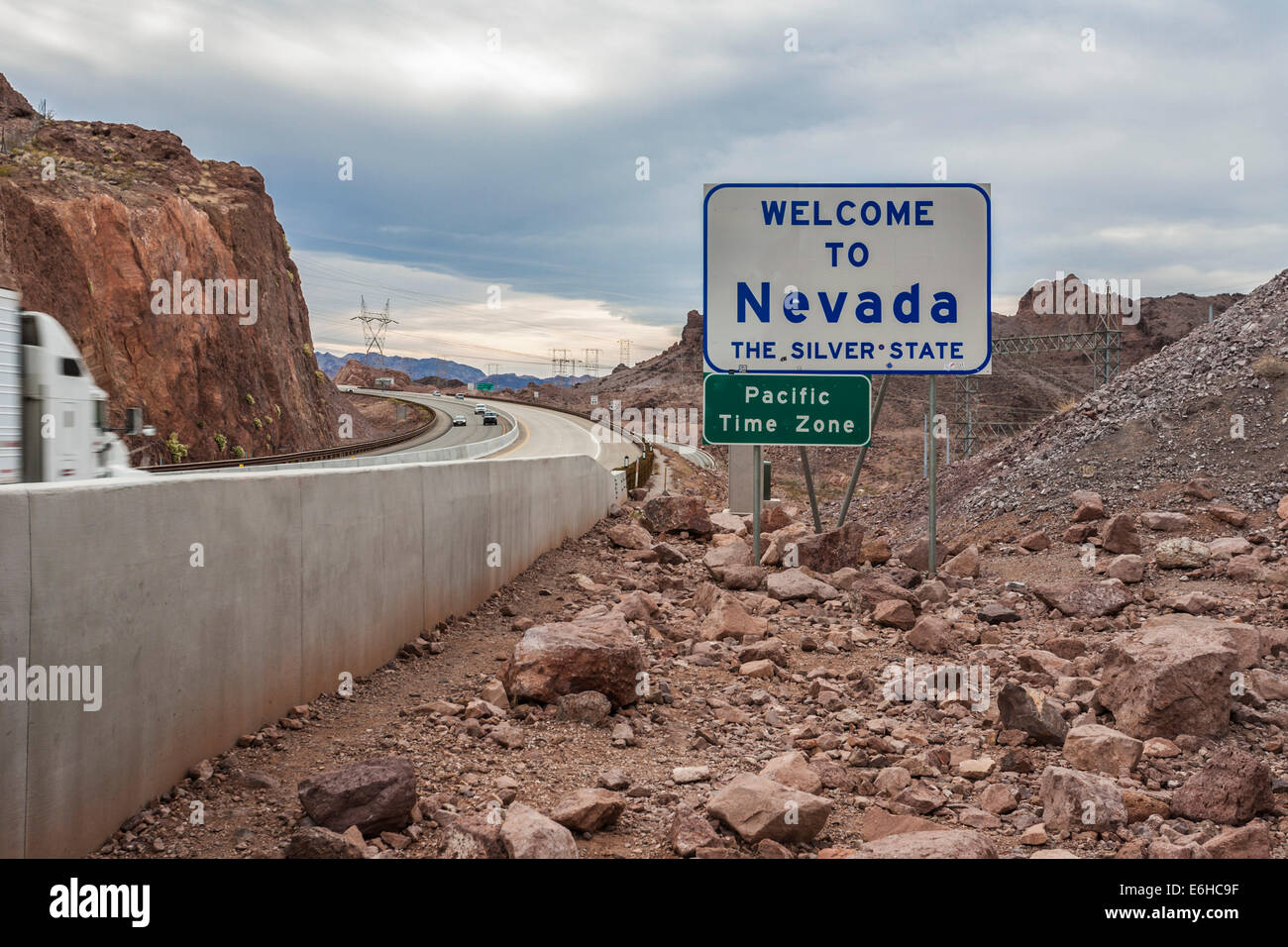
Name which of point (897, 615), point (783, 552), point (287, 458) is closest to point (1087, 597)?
point (897, 615)

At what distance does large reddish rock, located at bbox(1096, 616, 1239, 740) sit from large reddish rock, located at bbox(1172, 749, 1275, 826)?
3.21 ft

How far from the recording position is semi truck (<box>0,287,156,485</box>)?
32.0ft

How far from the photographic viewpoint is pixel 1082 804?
13.6ft

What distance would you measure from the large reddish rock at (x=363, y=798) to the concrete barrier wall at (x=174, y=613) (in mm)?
745

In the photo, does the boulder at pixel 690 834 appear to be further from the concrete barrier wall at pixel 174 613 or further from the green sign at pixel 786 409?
the green sign at pixel 786 409

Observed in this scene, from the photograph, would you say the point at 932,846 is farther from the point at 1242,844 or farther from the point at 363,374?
the point at 363,374

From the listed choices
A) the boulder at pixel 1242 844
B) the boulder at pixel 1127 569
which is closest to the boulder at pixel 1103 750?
the boulder at pixel 1242 844

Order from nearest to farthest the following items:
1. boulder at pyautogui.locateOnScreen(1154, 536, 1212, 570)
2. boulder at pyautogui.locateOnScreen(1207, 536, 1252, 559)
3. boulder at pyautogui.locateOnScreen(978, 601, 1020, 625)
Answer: boulder at pyautogui.locateOnScreen(978, 601, 1020, 625)
boulder at pyautogui.locateOnScreen(1154, 536, 1212, 570)
boulder at pyautogui.locateOnScreen(1207, 536, 1252, 559)

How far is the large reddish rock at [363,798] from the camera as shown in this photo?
3912mm

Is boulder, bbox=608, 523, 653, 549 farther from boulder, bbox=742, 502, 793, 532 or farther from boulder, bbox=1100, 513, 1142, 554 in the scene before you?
boulder, bbox=1100, 513, 1142, 554

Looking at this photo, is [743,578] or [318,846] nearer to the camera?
[318,846]

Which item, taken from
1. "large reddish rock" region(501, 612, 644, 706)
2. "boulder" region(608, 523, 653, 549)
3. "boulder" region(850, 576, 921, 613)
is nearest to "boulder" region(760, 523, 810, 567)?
"boulder" region(850, 576, 921, 613)

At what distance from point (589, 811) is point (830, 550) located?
26.3 ft
